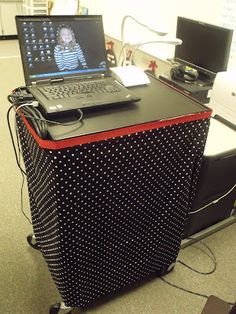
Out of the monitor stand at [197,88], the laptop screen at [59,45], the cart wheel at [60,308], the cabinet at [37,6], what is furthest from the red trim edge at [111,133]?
the cabinet at [37,6]

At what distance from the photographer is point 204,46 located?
2.28m

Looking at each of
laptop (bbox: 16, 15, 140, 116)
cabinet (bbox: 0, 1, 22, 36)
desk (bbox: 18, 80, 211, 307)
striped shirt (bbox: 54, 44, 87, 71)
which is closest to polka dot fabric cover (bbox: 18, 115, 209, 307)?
desk (bbox: 18, 80, 211, 307)

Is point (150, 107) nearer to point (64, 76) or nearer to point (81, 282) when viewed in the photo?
point (64, 76)

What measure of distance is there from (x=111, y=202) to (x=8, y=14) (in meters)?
5.14

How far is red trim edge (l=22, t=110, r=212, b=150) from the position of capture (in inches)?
34.2

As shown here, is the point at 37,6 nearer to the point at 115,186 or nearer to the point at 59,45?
the point at 59,45

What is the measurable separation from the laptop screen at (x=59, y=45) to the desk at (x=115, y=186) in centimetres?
22

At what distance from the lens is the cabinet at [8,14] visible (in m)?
5.06

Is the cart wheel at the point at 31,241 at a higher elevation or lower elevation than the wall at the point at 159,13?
lower

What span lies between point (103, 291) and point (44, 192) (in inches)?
21.5

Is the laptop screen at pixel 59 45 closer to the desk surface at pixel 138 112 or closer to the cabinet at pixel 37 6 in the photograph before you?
the desk surface at pixel 138 112

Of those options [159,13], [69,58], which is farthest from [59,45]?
[159,13]

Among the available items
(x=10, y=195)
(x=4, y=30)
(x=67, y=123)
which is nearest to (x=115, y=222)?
(x=67, y=123)

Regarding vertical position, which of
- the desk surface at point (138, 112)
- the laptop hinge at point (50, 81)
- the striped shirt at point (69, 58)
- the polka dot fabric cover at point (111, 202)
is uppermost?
the striped shirt at point (69, 58)
